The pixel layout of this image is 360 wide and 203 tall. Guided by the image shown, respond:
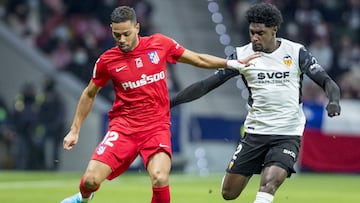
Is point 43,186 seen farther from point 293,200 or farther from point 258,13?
point 258,13

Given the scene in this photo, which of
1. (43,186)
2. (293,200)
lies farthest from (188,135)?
(293,200)

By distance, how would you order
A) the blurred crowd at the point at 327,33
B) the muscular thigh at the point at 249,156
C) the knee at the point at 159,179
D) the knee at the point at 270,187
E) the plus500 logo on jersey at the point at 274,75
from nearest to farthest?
the knee at the point at 270,187, the knee at the point at 159,179, the plus500 logo on jersey at the point at 274,75, the muscular thigh at the point at 249,156, the blurred crowd at the point at 327,33

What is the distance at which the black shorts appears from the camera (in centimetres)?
1111

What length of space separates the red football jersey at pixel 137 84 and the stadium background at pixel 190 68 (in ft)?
40.7

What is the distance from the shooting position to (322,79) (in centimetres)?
1109

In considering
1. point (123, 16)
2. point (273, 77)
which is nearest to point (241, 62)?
point (273, 77)

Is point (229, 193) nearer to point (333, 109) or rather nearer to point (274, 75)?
point (274, 75)

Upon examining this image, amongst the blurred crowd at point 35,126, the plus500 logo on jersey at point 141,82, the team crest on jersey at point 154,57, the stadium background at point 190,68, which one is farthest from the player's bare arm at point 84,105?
the blurred crowd at point 35,126

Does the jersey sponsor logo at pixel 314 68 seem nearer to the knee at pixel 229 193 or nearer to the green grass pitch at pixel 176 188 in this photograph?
the knee at pixel 229 193

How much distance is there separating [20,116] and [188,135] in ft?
12.8

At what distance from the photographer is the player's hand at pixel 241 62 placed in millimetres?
11492

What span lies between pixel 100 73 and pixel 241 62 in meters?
1.52

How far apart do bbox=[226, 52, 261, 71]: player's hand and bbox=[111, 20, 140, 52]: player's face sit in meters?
1.07

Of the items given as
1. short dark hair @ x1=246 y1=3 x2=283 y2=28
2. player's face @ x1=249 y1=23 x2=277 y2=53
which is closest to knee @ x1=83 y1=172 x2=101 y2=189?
player's face @ x1=249 y1=23 x2=277 y2=53
